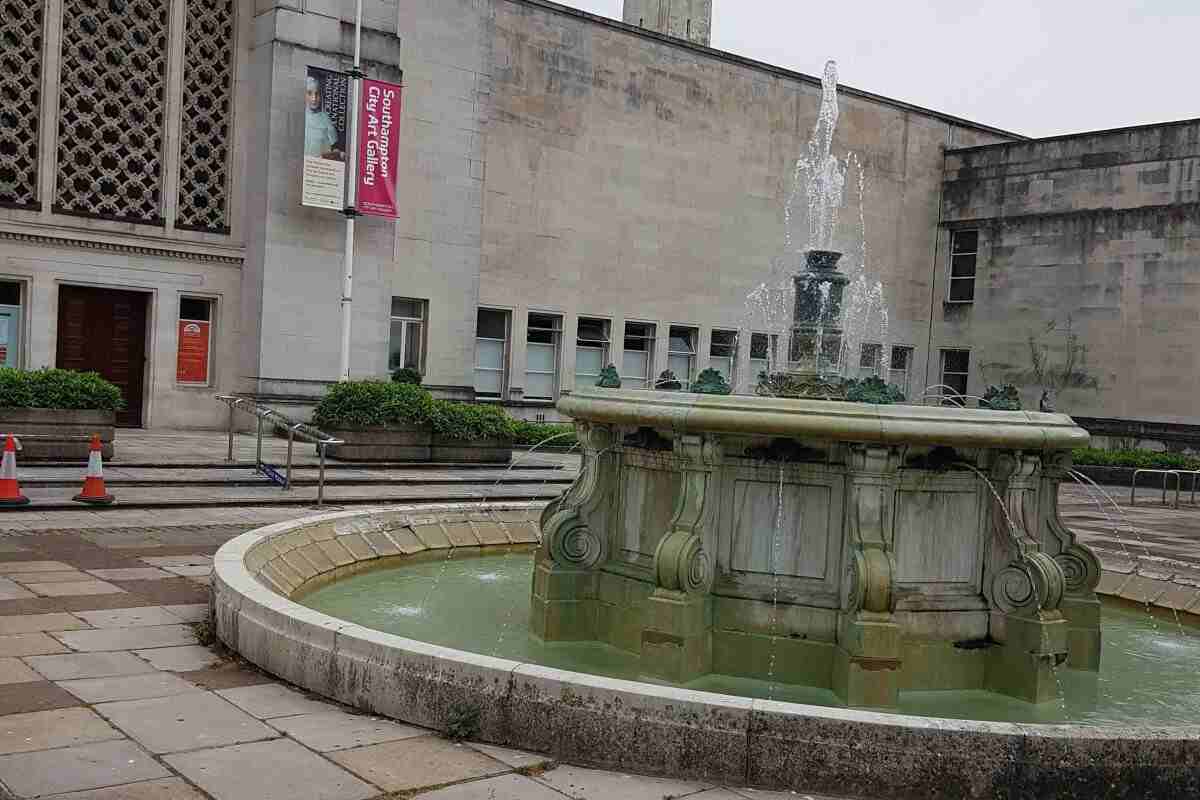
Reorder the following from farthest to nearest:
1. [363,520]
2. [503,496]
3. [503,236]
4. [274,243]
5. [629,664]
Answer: [503,236] < [274,243] < [503,496] < [363,520] < [629,664]

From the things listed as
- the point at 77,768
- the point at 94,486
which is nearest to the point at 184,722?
the point at 77,768

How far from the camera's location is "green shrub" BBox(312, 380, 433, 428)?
2048 cm

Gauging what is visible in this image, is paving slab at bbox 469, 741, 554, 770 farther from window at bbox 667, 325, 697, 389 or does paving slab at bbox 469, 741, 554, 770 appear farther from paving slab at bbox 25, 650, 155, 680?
window at bbox 667, 325, 697, 389

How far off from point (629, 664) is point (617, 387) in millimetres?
2056

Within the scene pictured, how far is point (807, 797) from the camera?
17.2 feet

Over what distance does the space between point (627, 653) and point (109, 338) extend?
19.0m

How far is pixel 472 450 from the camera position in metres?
21.6

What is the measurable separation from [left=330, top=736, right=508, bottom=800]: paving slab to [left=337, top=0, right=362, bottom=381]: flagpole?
1931 cm

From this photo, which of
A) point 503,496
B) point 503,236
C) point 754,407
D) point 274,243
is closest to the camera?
point 754,407

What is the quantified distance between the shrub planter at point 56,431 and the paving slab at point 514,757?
13.1 metres

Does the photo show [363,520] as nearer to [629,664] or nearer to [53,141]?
[629,664]

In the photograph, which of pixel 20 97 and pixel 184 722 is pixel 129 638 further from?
pixel 20 97

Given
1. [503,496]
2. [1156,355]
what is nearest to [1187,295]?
[1156,355]

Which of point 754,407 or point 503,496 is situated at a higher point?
point 754,407
